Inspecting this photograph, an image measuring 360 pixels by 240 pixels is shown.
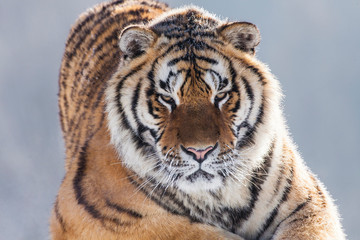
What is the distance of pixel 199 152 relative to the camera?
1.70 meters

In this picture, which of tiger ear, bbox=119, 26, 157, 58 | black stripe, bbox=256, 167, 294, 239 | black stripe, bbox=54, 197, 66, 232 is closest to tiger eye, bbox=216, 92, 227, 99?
tiger ear, bbox=119, 26, 157, 58

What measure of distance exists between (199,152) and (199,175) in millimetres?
114

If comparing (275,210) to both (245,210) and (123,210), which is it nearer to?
(245,210)

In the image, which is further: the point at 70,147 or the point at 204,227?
the point at 70,147

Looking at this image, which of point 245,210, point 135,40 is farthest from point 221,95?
point 245,210

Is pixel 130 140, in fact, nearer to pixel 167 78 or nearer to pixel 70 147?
pixel 167 78

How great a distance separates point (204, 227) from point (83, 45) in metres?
1.47

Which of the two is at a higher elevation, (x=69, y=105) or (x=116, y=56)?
(x=116, y=56)

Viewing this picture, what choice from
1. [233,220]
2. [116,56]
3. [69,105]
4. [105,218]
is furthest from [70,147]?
[233,220]

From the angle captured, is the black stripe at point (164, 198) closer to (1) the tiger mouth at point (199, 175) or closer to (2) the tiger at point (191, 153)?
(2) the tiger at point (191, 153)

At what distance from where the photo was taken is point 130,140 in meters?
1.95

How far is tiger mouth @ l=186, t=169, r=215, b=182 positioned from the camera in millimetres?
1774

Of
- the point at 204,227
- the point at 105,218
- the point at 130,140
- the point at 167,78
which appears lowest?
the point at 105,218

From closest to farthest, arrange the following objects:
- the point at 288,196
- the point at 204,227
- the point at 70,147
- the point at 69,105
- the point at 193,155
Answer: the point at 193,155 < the point at 204,227 < the point at 288,196 < the point at 70,147 < the point at 69,105
